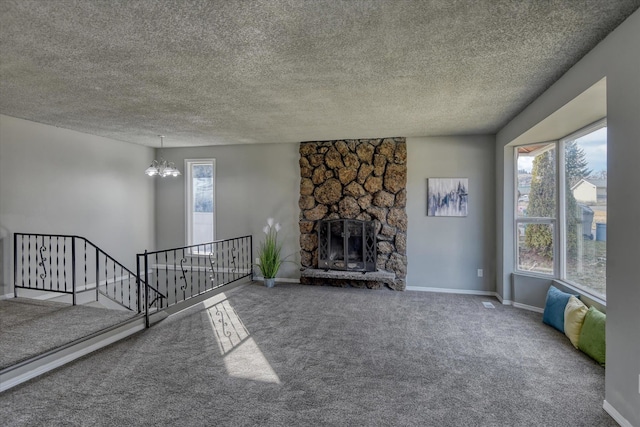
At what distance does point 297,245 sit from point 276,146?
191 centimetres

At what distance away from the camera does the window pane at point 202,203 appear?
270 inches

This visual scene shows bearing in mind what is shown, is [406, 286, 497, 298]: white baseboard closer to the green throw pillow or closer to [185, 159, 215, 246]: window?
the green throw pillow

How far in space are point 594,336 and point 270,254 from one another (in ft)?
14.7

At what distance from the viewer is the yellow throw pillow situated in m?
3.41

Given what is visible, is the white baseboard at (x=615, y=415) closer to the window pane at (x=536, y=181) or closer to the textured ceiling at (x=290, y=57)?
the textured ceiling at (x=290, y=57)

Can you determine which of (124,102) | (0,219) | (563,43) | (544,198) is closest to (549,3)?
(563,43)

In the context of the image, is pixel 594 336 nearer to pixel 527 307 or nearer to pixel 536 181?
pixel 527 307

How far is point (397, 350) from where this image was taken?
3311 millimetres

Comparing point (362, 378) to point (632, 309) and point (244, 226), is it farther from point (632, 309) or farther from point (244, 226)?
point (244, 226)

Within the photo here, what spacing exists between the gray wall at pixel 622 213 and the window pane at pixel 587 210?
1363 mm

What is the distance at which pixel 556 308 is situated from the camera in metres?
3.90

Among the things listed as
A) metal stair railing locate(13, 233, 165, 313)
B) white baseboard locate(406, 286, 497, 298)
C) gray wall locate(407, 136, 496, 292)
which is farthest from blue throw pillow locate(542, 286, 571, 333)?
metal stair railing locate(13, 233, 165, 313)

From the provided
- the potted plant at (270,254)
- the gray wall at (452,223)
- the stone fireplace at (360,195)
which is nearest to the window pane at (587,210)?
the gray wall at (452,223)

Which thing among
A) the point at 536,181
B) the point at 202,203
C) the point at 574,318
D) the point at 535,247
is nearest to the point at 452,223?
the point at 535,247
